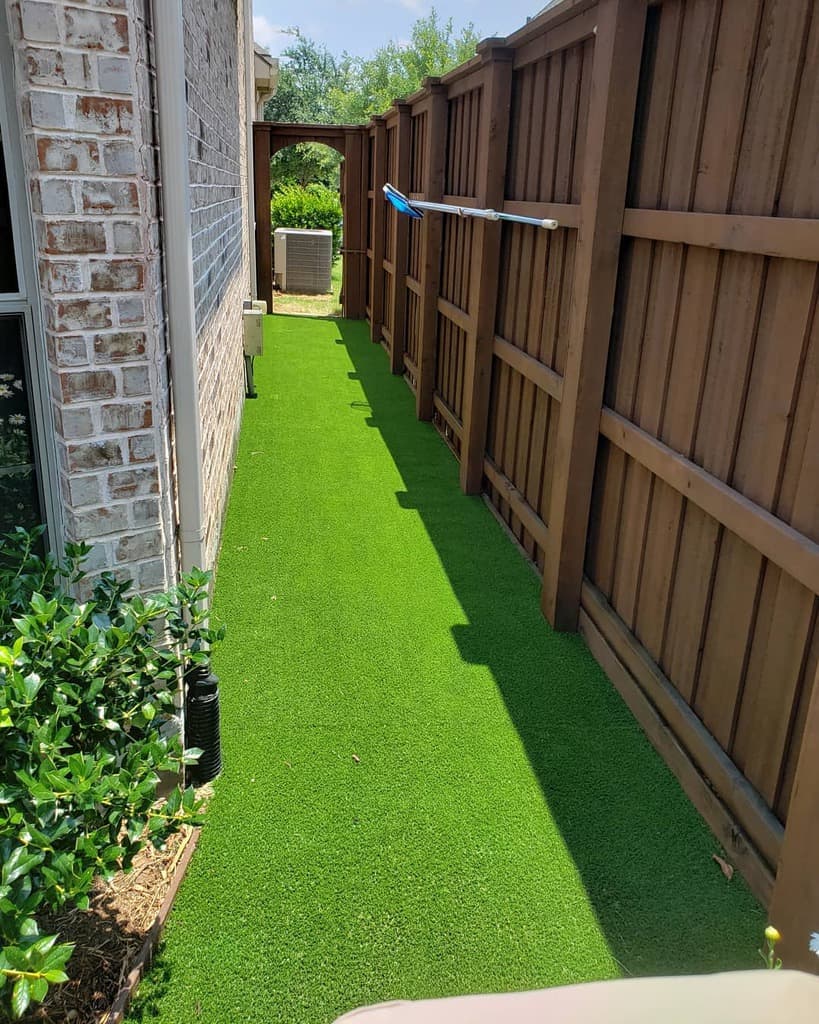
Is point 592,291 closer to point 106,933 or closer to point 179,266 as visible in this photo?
point 179,266

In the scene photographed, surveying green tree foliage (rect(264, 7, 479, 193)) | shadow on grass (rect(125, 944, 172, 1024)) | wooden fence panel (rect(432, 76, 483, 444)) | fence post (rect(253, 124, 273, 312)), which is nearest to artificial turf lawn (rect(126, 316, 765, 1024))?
shadow on grass (rect(125, 944, 172, 1024))

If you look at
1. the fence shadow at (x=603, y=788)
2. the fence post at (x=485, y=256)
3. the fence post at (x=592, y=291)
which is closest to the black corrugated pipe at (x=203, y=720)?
the fence shadow at (x=603, y=788)

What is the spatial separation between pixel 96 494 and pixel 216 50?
3733 mm

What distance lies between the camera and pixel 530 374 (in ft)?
14.9

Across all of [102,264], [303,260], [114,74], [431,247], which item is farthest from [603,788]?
[303,260]

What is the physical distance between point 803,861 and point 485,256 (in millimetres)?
3967

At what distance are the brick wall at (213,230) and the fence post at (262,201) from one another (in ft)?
19.0

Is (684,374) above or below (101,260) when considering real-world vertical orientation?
below

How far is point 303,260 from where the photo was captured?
51.6 feet

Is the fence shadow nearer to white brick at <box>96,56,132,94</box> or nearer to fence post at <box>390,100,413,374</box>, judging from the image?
white brick at <box>96,56,132,94</box>

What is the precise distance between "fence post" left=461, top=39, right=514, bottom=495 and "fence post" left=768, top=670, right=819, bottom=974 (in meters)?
3.68

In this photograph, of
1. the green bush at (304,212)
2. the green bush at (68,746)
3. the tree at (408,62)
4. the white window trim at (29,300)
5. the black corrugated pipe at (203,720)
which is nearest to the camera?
the green bush at (68,746)

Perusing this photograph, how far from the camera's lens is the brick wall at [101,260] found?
194cm

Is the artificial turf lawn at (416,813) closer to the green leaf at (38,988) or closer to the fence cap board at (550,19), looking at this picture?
the green leaf at (38,988)
